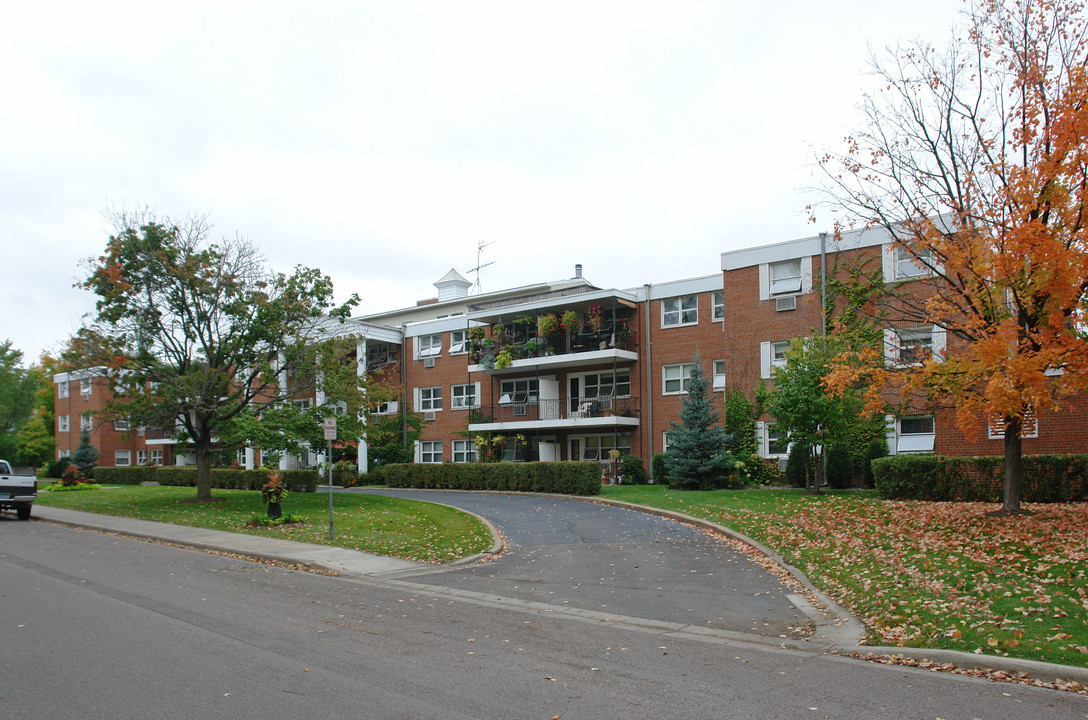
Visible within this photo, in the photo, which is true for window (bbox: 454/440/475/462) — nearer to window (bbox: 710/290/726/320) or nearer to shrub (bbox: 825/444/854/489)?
window (bbox: 710/290/726/320)

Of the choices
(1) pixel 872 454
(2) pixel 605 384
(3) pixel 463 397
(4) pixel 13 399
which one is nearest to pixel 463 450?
(3) pixel 463 397

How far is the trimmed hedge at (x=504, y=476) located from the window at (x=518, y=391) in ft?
19.8

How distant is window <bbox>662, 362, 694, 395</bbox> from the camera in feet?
109

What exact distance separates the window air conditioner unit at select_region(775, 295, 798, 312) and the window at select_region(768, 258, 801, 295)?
23 centimetres

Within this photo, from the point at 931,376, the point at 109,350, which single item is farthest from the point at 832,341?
the point at 109,350

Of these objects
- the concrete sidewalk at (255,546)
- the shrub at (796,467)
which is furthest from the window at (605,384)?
the concrete sidewalk at (255,546)

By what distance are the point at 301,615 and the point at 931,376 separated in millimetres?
11340

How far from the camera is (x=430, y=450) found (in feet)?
136

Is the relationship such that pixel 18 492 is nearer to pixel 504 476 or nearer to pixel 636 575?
pixel 504 476

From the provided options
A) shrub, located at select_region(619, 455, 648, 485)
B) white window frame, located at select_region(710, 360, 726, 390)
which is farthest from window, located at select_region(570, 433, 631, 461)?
white window frame, located at select_region(710, 360, 726, 390)

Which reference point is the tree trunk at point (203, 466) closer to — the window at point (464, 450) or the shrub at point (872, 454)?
the window at point (464, 450)

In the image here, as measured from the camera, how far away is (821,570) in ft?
39.4

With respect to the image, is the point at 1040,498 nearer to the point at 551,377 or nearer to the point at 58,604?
the point at 58,604

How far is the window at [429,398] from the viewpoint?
4141cm
